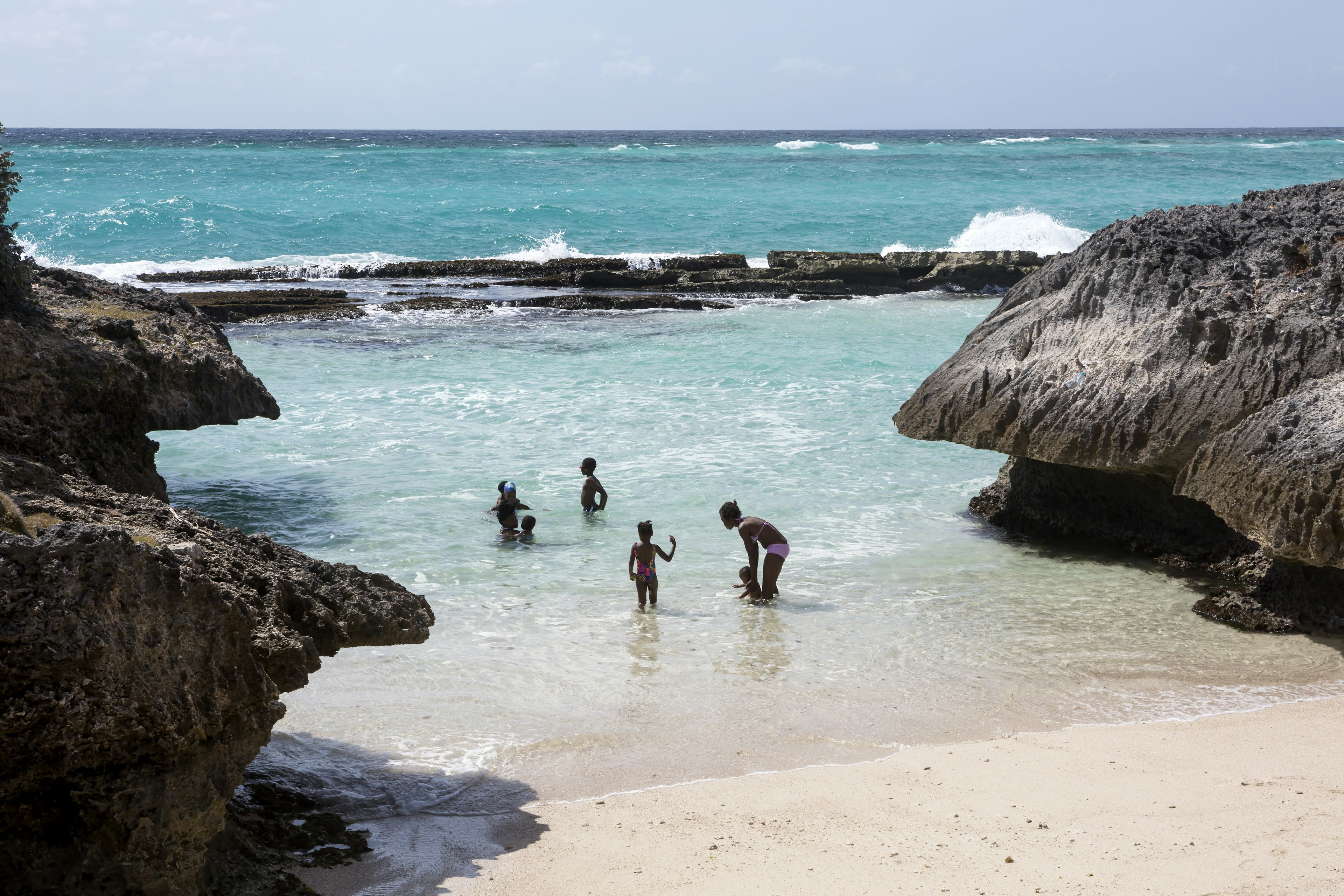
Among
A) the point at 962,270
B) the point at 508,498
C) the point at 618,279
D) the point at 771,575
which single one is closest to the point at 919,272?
the point at 962,270

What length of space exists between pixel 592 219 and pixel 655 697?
117 ft

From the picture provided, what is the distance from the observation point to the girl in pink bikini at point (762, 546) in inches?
339

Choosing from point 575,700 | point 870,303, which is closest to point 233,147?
point 870,303

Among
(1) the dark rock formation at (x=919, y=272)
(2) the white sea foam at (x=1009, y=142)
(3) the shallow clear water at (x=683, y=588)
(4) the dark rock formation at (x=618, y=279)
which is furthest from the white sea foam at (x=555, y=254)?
→ (2) the white sea foam at (x=1009, y=142)

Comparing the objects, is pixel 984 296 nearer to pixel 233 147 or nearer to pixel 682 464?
pixel 682 464

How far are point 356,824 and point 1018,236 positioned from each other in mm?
35157

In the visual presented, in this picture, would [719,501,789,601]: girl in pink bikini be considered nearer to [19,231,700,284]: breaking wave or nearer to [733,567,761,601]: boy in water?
[733,567,761,601]: boy in water

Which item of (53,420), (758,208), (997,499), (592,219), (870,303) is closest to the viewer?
(53,420)

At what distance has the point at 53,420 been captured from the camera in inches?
296

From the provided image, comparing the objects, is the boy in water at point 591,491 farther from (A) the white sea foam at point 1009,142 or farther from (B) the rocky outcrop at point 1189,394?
(A) the white sea foam at point 1009,142

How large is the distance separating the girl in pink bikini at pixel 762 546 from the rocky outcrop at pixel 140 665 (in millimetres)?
4074

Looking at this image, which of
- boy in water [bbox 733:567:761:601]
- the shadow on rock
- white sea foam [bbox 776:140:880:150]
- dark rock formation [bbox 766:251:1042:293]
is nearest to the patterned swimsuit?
boy in water [bbox 733:567:761:601]

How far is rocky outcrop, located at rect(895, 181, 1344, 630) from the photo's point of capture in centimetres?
701

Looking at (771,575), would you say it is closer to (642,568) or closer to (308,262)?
(642,568)
